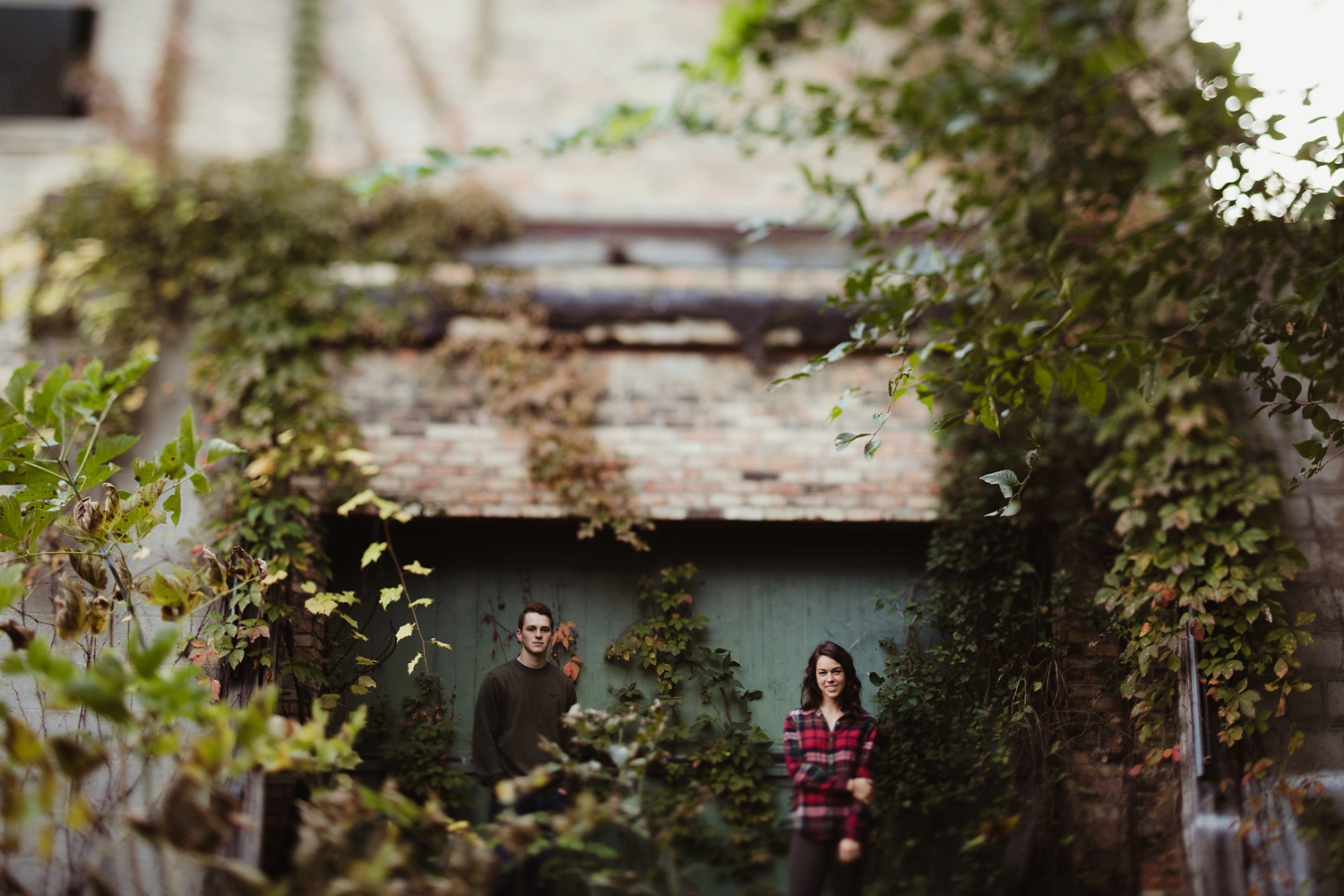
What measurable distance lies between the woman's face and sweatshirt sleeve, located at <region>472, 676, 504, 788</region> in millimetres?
1385

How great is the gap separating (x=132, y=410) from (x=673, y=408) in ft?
8.88

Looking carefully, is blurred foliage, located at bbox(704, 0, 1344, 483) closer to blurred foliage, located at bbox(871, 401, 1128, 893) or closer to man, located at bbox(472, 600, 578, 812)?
blurred foliage, located at bbox(871, 401, 1128, 893)

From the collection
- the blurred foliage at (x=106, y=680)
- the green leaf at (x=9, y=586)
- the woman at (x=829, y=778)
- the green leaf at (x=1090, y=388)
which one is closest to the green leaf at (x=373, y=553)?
the blurred foliage at (x=106, y=680)

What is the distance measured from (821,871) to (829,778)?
0.35m

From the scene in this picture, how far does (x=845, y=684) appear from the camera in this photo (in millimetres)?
3945

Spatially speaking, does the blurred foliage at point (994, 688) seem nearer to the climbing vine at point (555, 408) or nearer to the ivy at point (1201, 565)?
the ivy at point (1201, 565)

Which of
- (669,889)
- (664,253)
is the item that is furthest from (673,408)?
(669,889)

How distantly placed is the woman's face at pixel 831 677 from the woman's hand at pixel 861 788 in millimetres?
380

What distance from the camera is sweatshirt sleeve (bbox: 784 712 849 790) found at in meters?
3.65

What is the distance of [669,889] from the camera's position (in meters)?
3.48

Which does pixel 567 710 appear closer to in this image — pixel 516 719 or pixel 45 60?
pixel 516 719

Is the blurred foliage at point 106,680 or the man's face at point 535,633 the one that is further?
the man's face at point 535,633

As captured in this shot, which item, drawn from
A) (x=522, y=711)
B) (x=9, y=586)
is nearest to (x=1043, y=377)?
(x=522, y=711)

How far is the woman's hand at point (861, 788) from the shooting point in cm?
359
